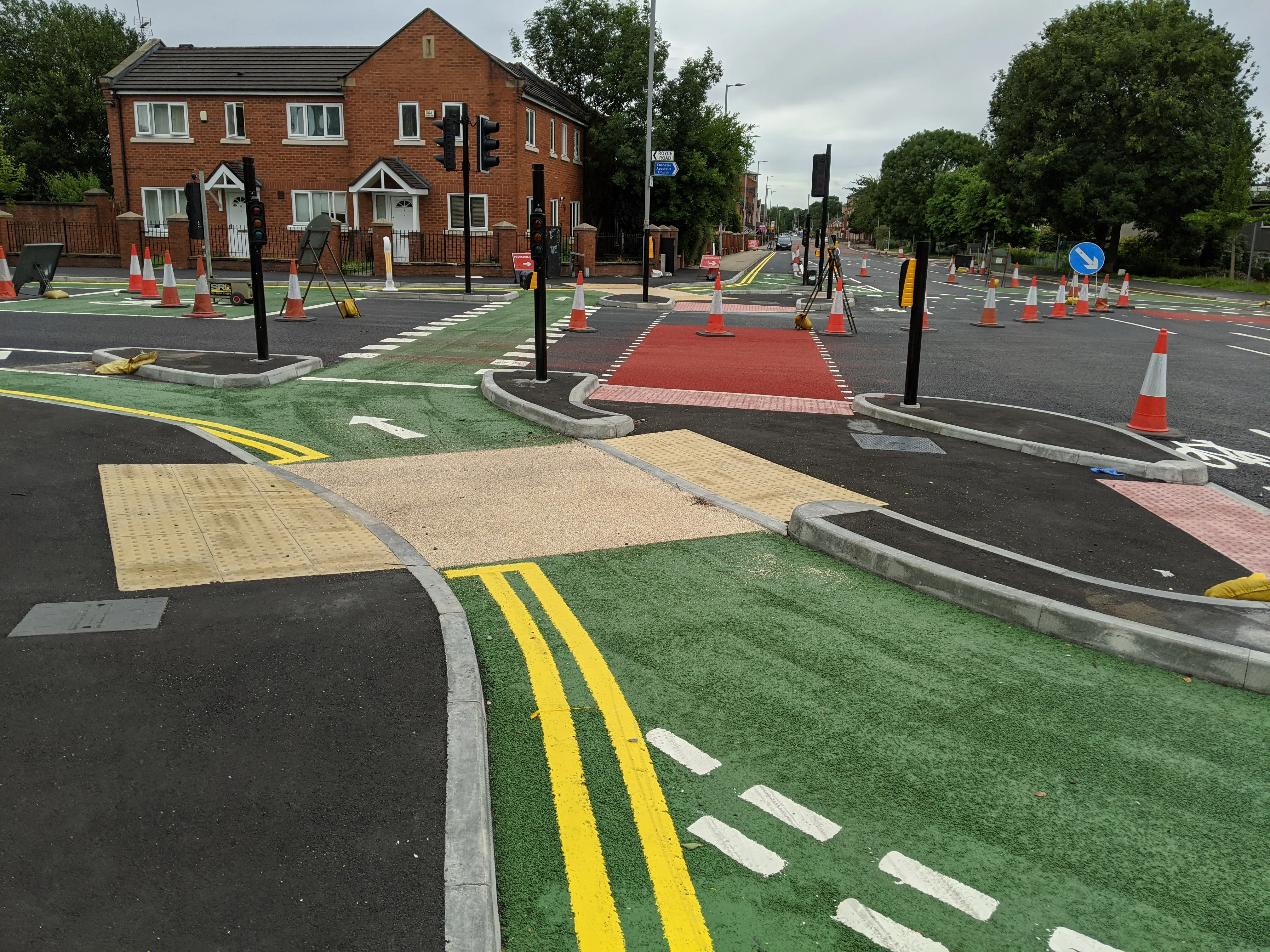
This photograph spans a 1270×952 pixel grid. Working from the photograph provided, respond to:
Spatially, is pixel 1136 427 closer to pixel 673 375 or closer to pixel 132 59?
pixel 673 375

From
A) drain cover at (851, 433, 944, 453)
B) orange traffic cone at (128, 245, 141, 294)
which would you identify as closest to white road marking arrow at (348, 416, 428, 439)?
drain cover at (851, 433, 944, 453)

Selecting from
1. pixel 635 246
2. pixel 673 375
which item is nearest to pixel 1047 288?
pixel 635 246

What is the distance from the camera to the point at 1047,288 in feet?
143

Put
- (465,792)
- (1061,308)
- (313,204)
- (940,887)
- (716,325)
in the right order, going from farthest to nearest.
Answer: (313,204) < (1061,308) < (716,325) < (465,792) < (940,887)

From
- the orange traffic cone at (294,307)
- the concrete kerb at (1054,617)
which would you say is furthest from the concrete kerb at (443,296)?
the concrete kerb at (1054,617)

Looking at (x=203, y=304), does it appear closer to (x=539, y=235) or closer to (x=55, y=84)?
(x=539, y=235)

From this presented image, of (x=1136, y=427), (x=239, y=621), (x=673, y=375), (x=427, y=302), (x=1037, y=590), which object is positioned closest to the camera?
(x=239, y=621)

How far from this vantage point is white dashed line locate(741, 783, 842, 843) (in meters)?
3.36

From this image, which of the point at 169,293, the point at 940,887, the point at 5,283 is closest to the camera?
the point at 940,887

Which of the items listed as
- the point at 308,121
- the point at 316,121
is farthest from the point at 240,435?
the point at 308,121

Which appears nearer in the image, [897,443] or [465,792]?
[465,792]

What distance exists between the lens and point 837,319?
20516mm

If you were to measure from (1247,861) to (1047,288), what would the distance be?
4478 centimetres

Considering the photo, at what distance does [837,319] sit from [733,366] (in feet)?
20.3
